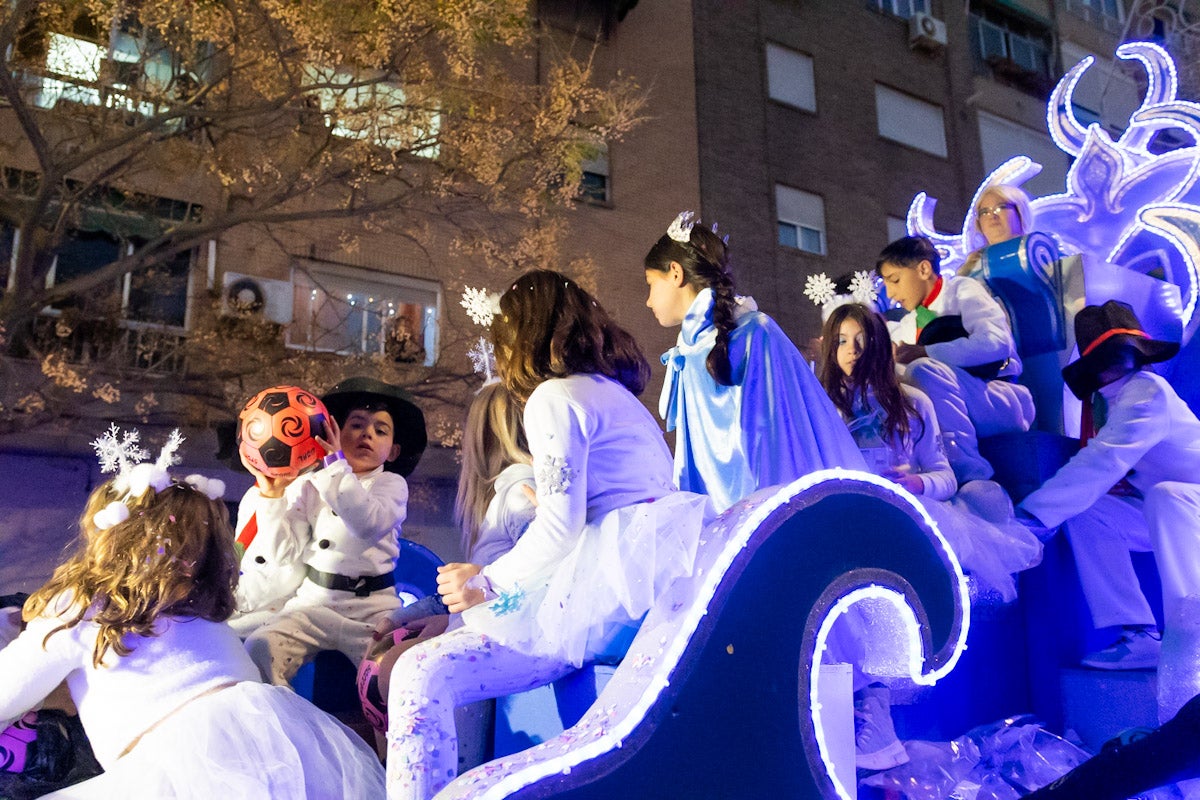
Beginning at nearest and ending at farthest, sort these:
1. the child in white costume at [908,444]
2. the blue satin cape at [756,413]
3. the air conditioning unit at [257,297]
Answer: the blue satin cape at [756,413]
the child in white costume at [908,444]
the air conditioning unit at [257,297]

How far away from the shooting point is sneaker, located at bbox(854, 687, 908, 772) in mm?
2535

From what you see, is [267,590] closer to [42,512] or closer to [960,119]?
[42,512]

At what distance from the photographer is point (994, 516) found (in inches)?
132

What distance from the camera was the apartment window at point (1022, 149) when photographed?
14570 millimetres

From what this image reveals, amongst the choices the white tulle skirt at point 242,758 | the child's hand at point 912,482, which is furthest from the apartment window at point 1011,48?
the white tulle skirt at point 242,758

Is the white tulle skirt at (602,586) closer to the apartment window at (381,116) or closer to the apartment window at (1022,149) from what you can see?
the apartment window at (381,116)

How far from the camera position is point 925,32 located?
45.6ft

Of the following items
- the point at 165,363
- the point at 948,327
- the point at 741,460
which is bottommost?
the point at 741,460

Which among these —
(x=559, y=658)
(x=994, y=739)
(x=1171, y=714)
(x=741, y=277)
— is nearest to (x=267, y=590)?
(x=559, y=658)

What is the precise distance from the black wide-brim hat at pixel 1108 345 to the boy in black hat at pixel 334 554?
244 centimetres

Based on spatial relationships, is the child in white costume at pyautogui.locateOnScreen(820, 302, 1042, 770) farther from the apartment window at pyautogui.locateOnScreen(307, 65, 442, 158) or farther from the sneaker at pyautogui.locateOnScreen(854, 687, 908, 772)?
the apartment window at pyautogui.locateOnScreen(307, 65, 442, 158)

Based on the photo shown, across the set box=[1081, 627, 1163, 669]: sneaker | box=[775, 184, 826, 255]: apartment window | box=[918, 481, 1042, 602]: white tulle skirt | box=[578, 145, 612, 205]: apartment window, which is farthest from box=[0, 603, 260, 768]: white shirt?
box=[775, 184, 826, 255]: apartment window

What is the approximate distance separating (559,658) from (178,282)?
7080 mm

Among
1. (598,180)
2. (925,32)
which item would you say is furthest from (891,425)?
(925,32)
